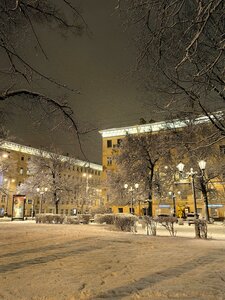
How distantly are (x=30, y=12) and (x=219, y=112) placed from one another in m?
10.4

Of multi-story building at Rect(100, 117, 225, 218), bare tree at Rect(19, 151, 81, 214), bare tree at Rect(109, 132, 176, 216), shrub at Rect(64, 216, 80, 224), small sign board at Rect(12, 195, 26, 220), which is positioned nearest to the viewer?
shrub at Rect(64, 216, 80, 224)

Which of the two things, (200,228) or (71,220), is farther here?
(71,220)

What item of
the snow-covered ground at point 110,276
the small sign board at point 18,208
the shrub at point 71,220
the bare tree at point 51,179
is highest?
the bare tree at point 51,179

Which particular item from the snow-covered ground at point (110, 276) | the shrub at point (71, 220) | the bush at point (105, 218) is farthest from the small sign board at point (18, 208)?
the snow-covered ground at point (110, 276)

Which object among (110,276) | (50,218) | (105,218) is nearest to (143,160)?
(105,218)

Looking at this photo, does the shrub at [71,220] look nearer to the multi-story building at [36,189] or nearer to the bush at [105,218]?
the bush at [105,218]

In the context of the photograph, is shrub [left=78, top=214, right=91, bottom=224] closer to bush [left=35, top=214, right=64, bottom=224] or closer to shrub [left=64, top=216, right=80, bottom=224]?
shrub [left=64, top=216, right=80, bottom=224]

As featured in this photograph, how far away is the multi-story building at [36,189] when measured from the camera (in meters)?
45.9

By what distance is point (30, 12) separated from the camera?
24.0 feet

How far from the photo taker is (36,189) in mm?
43844

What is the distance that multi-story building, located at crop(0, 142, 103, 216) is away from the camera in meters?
45.9

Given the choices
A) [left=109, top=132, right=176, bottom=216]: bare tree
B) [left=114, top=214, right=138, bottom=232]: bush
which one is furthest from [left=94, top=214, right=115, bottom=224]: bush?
[left=114, top=214, right=138, bottom=232]: bush

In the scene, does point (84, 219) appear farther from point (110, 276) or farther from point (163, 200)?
point (163, 200)

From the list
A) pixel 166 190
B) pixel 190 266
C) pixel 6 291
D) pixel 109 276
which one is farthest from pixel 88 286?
pixel 166 190
